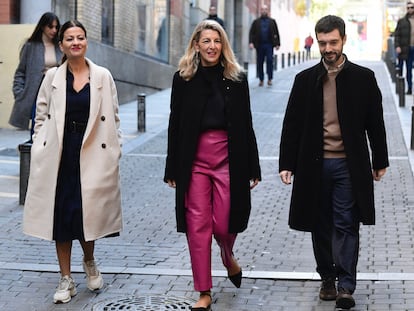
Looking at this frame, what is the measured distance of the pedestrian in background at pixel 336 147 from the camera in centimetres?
641

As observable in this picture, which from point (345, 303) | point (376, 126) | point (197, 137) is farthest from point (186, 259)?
point (376, 126)

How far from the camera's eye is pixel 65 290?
266 inches

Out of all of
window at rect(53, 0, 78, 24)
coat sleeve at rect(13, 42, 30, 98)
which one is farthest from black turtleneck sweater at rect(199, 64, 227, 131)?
window at rect(53, 0, 78, 24)

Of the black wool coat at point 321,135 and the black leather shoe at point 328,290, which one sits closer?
the black wool coat at point 321,135

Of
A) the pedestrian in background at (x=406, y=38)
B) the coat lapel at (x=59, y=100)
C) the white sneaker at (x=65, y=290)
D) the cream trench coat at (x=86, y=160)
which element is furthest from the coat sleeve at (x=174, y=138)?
the pedestrian in background at (x=406, y=38)

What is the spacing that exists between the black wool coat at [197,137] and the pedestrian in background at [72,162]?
557 mm

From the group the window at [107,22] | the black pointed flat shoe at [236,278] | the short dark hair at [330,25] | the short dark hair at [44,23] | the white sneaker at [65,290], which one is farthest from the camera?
the window at [107,22]

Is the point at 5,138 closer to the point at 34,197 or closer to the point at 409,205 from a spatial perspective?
the point at 409,205

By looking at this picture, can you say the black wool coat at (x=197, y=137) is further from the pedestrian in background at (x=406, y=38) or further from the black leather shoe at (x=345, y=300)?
the pedestrian in background at (x=406, y=38)

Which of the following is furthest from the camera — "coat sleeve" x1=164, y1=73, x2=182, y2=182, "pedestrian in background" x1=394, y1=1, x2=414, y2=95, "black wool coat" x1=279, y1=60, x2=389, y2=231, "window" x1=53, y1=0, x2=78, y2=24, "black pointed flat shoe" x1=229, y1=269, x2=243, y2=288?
"pedestrian in background" x1=394, y1=1, x2=414, y2=95

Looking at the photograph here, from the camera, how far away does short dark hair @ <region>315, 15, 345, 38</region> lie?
6.32 m

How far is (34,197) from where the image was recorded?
22.5 feet

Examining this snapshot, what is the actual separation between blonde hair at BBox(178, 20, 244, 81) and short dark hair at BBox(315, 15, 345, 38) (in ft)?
1.98

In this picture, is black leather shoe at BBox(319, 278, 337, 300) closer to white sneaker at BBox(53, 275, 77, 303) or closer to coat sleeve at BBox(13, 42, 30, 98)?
white sneaker at BBox(53, 275, 77, 303)
